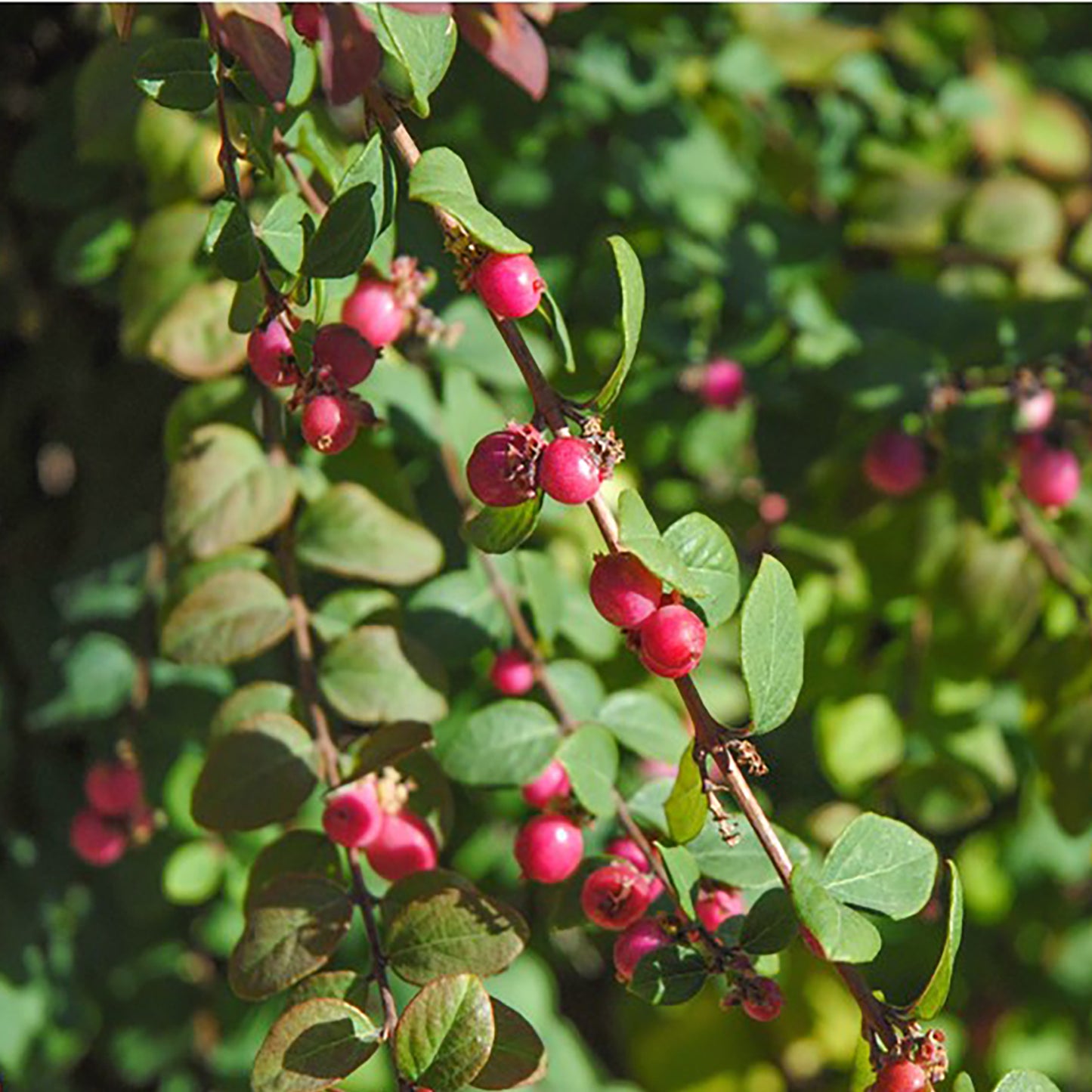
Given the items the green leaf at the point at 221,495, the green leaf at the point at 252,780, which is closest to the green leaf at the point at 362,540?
the green leaf at the point at 221,495

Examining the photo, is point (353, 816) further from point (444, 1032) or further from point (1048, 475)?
point (1048, 475)

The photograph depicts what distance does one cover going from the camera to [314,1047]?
0.69 meters

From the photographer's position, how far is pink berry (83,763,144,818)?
1.11 m

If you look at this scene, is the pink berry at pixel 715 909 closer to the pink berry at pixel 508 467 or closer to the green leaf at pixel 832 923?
the green leaf at pixel 832 923

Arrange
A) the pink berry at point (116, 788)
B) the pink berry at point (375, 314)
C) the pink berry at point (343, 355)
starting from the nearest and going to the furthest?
the pink berry at point (343, 355) < the pink berry at point (375, 314) < the pink berry at point (116, 788)

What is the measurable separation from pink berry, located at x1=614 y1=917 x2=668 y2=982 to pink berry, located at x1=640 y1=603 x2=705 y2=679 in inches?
5.3

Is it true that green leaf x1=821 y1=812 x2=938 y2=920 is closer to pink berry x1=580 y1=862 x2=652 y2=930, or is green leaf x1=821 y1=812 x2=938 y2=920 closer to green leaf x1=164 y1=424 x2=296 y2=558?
pink berry x1=580 y1=862 x2=652 y2=930

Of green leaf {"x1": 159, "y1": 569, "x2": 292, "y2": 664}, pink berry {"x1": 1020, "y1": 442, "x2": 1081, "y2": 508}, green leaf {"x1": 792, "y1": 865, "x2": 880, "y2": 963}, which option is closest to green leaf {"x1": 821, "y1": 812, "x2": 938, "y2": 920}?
green leaf {"x1": 792, "y1": 865, "x2": 880, "y2": 963}

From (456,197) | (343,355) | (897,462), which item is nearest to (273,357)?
(343,355)

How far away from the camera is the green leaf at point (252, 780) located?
0.84 meters

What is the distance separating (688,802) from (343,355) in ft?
0.81

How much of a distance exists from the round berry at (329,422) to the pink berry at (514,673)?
27 centimetres

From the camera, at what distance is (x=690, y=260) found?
1.30 meters

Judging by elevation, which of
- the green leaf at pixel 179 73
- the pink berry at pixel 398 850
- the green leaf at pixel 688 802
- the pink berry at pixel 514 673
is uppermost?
the green leaf at pixel 179 73
